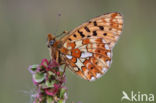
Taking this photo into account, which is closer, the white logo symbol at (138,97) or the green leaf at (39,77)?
the green leaf at (39,77)

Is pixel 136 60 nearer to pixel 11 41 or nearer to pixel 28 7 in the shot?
pixel 11 41

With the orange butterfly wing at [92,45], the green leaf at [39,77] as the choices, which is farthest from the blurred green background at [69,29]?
the green leaf at [39,77]

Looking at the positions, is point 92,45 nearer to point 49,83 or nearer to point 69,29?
point 49,83

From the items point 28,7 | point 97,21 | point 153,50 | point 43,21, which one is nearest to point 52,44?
point 97,21

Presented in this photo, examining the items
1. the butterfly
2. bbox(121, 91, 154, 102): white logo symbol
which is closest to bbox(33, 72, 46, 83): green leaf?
the butterfly

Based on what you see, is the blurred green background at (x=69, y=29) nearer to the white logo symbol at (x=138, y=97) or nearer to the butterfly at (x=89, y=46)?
the white logo symbol at (x=138, y=97)

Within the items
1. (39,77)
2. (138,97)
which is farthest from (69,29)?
(39,77)

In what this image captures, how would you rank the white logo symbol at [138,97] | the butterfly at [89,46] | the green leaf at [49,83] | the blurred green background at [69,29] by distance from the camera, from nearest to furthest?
the green leaf at [49,83], the butterfly at [89,46], the white logo symbol at [138,97], the blurred green background at [69,29]

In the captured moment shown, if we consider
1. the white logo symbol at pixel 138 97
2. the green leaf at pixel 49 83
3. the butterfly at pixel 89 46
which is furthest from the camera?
the white logo symbol at pixel 138 97
